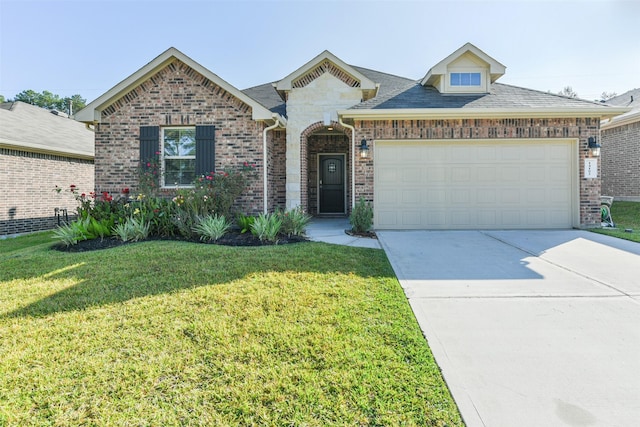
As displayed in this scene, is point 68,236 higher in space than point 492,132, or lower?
lower

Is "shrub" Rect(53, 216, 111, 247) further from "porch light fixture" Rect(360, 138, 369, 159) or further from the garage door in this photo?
the garage door

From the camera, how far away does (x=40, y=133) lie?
10984mm

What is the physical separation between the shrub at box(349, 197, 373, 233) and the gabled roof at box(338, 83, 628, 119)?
229 centimetres

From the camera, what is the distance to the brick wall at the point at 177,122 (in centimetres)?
879

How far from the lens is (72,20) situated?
10.4m

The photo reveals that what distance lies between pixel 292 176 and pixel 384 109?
10.8ft

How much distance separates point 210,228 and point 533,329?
594 cm

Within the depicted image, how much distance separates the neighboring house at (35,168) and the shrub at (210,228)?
6376 millimetres

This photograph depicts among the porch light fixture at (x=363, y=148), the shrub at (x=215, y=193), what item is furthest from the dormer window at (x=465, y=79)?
the shrub at (x=215, y=193)

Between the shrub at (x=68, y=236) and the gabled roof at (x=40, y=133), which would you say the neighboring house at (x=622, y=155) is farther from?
the gabled roof at (x=40, y=133)

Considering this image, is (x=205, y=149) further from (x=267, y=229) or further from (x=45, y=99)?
(x=45, y=99)

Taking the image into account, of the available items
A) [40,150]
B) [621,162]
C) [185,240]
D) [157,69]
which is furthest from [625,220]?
[40,150]

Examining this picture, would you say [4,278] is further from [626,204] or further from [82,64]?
[82,64]

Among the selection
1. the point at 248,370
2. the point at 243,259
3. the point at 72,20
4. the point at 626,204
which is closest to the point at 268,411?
the point at 248,370
